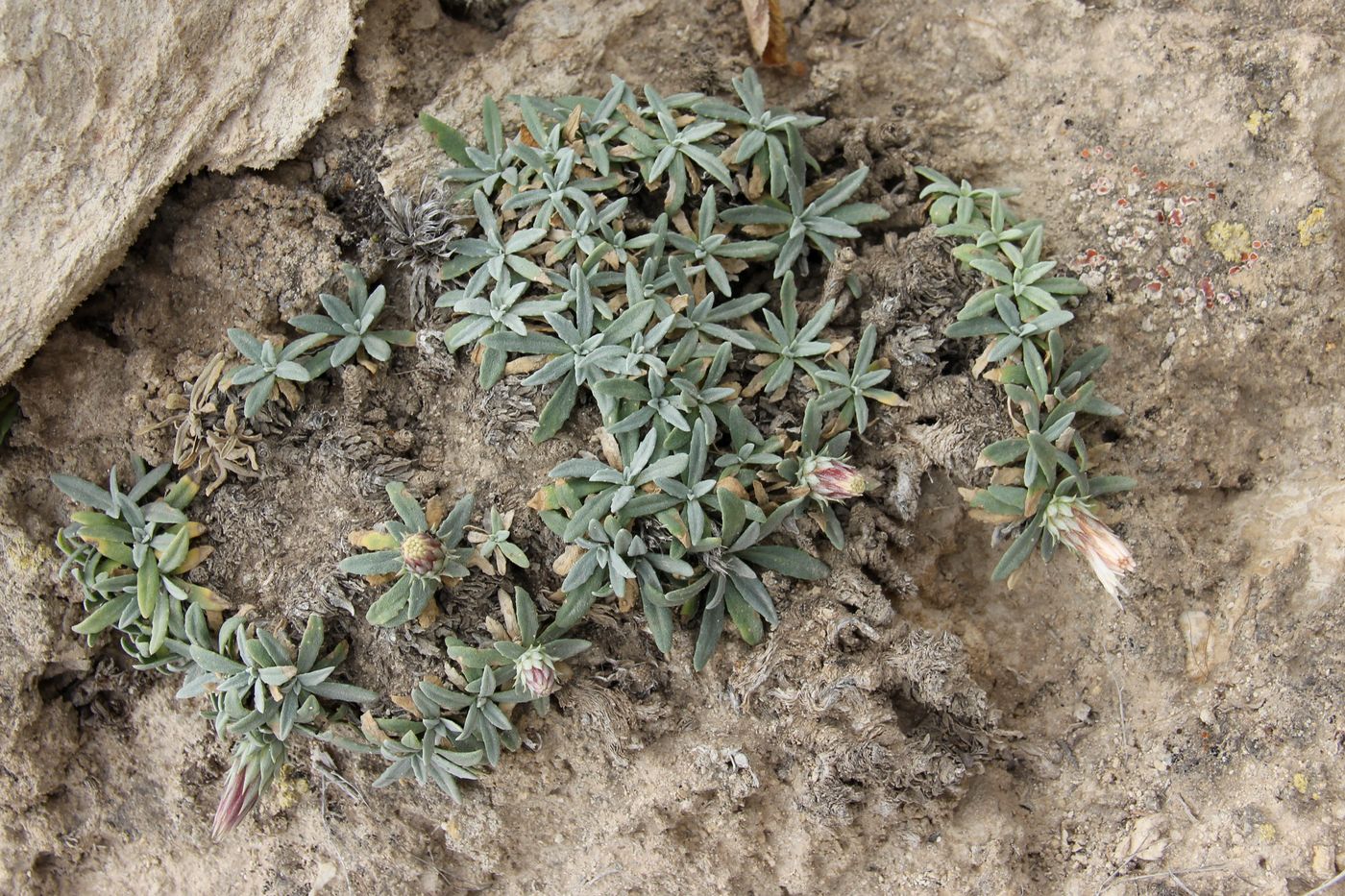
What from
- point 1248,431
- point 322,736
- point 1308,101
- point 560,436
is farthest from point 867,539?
point 1308,101

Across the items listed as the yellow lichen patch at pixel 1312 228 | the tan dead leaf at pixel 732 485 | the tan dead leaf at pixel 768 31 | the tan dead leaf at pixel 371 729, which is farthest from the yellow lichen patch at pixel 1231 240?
the tan dead leaf at pixel 371 729

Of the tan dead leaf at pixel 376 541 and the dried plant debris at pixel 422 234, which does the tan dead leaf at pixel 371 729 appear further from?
the dried plant debris at pixel 422 234

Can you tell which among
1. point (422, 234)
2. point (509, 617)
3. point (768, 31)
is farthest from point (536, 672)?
point (768, 31)

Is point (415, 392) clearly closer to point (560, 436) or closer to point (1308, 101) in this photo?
point (560, 436)

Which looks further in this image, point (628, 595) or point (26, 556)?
point (26, 556)

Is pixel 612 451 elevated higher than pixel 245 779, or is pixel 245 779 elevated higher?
pixel 612 451

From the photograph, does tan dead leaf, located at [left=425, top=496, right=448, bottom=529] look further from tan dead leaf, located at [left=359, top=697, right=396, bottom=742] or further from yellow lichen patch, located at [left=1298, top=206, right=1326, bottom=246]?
yellow lichen patch, located at [left=1298, top=206, right=1326, bottom=246]

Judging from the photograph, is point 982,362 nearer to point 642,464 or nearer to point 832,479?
point 832,479
